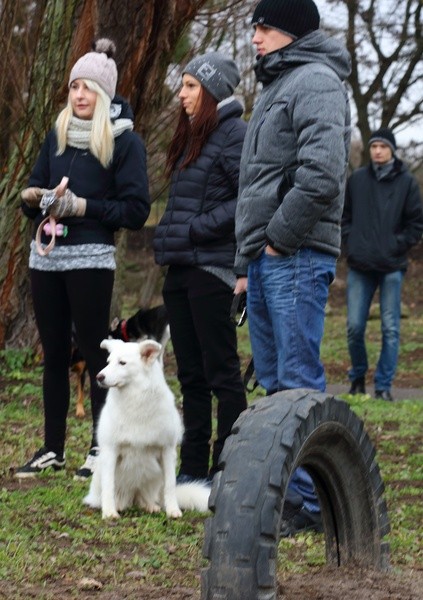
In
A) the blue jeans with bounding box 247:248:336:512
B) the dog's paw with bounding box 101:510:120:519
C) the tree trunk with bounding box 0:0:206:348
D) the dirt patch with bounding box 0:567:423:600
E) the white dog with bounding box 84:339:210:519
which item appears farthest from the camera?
the tree trunk with bounding box 0:0:206:348

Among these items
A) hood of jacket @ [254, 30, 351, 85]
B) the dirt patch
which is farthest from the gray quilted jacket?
the dirt patch

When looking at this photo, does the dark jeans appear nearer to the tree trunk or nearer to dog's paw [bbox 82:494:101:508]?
dog's paw [bbox 82:494:101:508]

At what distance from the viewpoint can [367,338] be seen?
17.7 metres

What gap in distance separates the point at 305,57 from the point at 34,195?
78.0 inches

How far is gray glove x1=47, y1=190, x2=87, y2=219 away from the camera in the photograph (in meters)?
6.42

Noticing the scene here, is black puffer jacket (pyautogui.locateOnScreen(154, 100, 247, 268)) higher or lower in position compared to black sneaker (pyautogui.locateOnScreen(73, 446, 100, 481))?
higher

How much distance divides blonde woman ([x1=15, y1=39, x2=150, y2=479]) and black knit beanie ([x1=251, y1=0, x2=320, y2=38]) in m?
1.48

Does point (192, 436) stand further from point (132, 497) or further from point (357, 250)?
point (357, 250)

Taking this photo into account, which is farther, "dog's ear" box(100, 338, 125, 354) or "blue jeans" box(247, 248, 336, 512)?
"dog's ear" box(100, 338, 125, 354)

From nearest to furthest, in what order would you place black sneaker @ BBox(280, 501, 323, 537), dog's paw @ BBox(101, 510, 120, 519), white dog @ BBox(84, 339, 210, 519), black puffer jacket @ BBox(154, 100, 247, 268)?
1. black sneaker @ BBox(280, 501, 323, 537)
2. dog's paw @ BBox(101, 510, 120, 519)
3. white dog @ BBox(84, 339, 210, 519)
4. black puffer jacket @ BBox(154, 100, 247, 268)

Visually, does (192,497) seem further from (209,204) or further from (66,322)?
(209,204)

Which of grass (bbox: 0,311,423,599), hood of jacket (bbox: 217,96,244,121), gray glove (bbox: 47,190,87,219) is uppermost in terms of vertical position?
hood of jacket (bbox: 217,96,244,121)

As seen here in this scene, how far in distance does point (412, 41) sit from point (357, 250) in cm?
1037

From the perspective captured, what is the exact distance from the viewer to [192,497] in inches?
238
